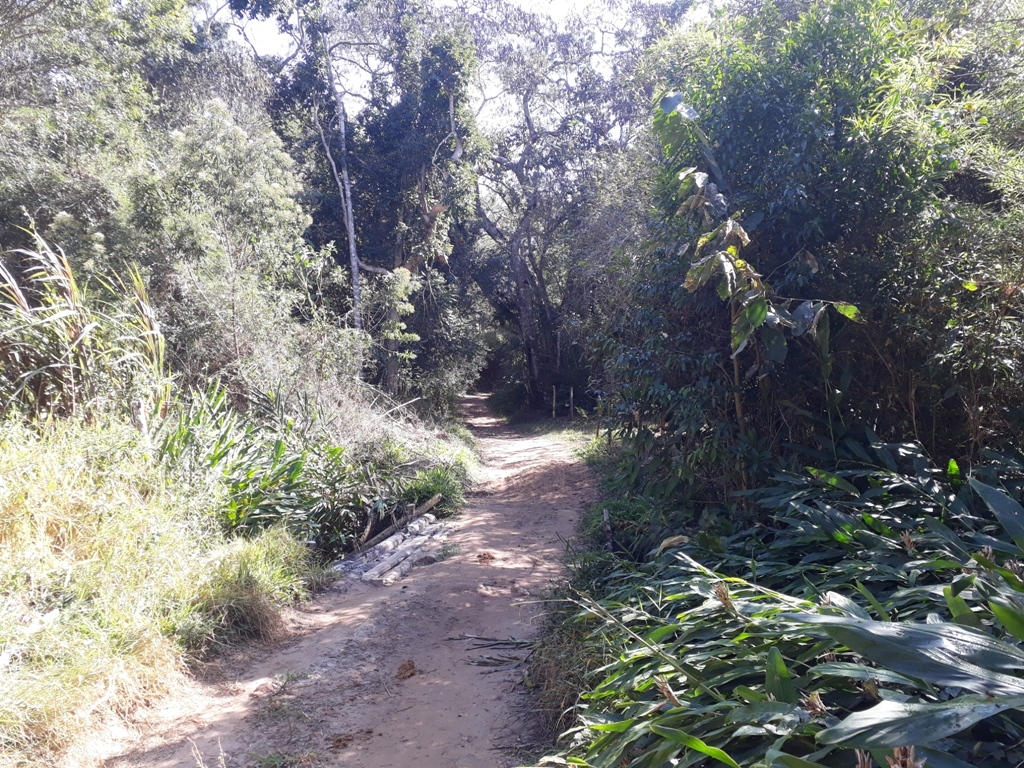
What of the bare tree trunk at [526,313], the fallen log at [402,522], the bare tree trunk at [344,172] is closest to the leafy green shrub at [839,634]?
the fallen log at [402,522]

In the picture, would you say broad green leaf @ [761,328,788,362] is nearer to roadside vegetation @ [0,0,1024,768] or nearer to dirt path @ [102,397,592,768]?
roadside vegetation @ [0,0,1024,768]

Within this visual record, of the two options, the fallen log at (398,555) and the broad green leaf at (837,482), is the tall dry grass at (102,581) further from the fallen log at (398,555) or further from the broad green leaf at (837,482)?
the broad green leaf at (837,482)

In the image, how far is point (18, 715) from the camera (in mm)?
3303

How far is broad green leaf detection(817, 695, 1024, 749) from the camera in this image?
1.41m

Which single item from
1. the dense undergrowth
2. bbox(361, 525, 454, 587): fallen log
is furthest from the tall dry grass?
bbox(361, 525, 454, 587): fallen log

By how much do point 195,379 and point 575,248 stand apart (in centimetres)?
781

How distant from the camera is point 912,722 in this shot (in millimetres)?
1462

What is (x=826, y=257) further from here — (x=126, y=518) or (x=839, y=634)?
(x=126, y=518)

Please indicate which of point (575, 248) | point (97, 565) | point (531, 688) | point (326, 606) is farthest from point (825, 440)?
point (575, 248)

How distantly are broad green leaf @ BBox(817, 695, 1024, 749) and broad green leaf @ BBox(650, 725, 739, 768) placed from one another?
16.8 inches

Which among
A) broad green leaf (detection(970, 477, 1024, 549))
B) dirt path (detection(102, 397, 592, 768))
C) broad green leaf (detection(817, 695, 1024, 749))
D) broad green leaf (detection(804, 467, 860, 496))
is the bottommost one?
dirt path (detection(102, 397, 592, 768))

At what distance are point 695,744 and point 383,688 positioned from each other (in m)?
3.02

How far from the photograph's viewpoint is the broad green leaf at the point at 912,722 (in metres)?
1.41

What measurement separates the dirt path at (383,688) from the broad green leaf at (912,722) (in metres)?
2.33
